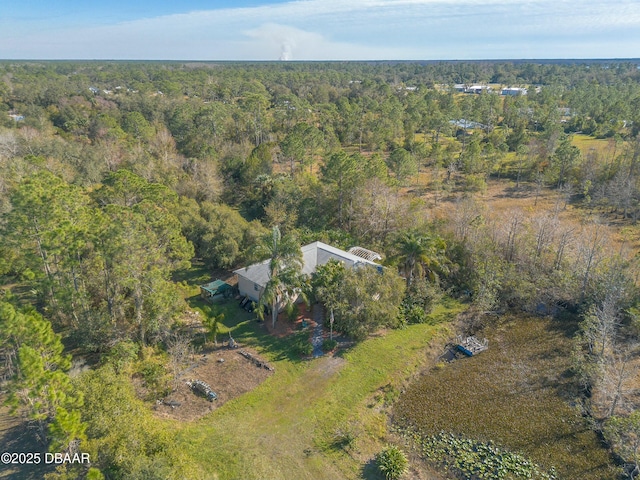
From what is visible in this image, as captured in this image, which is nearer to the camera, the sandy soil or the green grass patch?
the green grass patch

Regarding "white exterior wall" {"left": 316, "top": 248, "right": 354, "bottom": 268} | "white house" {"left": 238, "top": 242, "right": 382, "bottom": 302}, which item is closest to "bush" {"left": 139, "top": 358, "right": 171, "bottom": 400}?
"white house" {"left": 238, "top": 242, "right": 382, "bottom": 302}

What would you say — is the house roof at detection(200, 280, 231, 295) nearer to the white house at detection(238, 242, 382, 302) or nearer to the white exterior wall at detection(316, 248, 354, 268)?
the white house at detection(238, 242, 382, 302)

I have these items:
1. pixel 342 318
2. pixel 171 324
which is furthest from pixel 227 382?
pixel 342 318

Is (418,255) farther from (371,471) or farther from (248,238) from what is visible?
(371,471)

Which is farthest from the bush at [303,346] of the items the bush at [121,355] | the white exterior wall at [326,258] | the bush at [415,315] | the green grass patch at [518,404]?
the bush at [121,355]

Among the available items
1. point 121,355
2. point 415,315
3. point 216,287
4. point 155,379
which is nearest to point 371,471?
point 155,379

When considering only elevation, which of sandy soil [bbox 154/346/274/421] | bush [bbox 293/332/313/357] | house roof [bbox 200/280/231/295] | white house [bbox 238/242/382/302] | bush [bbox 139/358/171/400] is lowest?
sandy soil [bbox 154/346/274/421]

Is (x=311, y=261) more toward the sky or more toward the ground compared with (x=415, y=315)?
more toward the sky
